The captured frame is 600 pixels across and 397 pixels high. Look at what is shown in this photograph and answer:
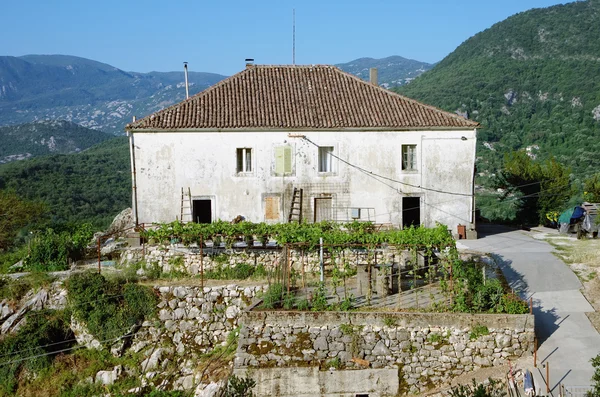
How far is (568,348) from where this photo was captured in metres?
16.2

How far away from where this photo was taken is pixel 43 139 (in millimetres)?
111438

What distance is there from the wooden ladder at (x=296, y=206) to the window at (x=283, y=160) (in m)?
0.94

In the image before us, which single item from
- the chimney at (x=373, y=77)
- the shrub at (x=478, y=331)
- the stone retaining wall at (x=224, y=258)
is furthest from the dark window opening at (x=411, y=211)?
the shrub at (x=478, y=331)

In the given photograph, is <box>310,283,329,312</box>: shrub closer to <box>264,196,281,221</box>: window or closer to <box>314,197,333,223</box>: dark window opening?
<box>314,197,333,223</box>: dark window opening

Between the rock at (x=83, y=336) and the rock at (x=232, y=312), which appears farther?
the rock at (x=232, y=312)

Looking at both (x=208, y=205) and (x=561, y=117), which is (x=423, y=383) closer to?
(x=208, y=205)

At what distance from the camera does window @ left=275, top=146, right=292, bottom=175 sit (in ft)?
84.2

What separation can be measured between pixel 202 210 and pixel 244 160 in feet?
9.53

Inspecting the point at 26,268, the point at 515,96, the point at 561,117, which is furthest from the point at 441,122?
the point at 515,96

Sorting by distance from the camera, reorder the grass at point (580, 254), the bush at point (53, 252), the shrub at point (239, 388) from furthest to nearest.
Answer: the bush at point (53, 252) → the grass at point (580, 254) → the shrub at point (239, 388)

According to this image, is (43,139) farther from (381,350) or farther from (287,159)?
(381,350)

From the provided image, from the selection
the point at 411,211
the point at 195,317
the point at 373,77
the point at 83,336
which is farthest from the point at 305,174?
the point at 83,336

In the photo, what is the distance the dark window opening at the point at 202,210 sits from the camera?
2616cm

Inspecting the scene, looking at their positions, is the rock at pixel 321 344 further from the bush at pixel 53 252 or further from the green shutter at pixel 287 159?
the bush at pixel 53 252
